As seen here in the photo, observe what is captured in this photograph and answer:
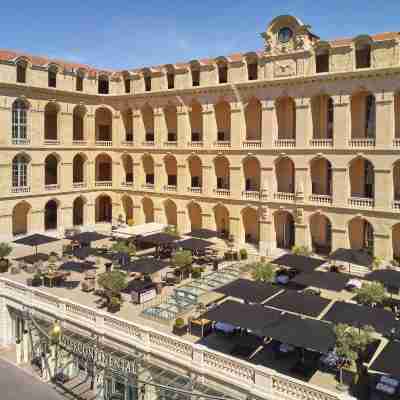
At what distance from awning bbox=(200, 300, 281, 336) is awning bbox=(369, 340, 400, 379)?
509 cm

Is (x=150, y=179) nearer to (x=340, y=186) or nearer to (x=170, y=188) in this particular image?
(x=170, y=188)

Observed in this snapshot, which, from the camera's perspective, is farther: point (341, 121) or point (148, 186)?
point (148, 186)

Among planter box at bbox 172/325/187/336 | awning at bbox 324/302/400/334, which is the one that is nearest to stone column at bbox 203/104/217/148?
planter box at bbox 172/325/187/336

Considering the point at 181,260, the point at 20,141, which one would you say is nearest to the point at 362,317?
the point at 181,260

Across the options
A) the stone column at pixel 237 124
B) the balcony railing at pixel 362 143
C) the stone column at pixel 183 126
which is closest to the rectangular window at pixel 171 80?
the stone column at pixel 183 126

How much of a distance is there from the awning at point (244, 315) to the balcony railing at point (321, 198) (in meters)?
18.9

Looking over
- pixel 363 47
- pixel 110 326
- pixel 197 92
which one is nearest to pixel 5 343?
pixel 110 326

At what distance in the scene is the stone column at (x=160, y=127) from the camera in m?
49.3

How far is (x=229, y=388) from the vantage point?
19.2 metres

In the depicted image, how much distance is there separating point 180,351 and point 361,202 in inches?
906

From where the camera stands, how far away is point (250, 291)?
83.1 feet

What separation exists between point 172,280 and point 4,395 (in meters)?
13.3

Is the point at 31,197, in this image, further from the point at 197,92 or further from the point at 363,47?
the point at 363,47

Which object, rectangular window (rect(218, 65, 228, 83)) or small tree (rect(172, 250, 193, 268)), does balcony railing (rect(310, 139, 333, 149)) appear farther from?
small tree (rect(172, 250, 193, 268))
